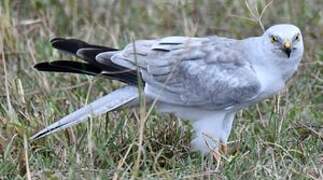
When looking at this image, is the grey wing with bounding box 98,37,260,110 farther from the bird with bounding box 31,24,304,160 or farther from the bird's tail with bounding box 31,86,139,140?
the bird's tail with bounding box 31,86,139,140

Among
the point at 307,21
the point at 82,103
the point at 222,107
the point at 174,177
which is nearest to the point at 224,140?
the point at 222,107

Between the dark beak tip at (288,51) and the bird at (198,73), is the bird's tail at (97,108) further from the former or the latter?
the dark beak tip at (288,51)

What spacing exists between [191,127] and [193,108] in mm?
248

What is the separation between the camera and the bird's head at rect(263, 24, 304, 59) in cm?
528

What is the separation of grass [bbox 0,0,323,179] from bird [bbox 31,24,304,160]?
0.13 metres

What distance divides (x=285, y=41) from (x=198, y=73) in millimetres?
501

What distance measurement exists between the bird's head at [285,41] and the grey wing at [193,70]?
17 cm

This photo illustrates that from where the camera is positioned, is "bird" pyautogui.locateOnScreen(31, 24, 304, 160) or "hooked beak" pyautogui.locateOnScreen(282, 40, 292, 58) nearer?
"hooked beak" pyautogui.locateOnScreen(282, 40, 292, 58)

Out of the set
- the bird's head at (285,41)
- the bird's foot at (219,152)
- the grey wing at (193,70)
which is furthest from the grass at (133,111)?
the bird's head at (285,41)

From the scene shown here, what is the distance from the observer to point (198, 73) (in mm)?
5465

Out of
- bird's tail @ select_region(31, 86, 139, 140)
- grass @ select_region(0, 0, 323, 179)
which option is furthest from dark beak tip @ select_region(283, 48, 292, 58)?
bird's tail @ select_region(31, 86, 139, 140)

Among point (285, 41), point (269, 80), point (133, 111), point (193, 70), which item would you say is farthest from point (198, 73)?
point (133, 111)

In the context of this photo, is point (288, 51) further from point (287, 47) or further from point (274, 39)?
point (274, 39)

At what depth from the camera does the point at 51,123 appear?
5629mm
